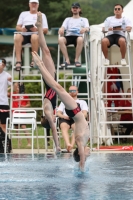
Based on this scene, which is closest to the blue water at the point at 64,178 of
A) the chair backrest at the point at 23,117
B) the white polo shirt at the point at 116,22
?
the chair backrest at the point at 23,117

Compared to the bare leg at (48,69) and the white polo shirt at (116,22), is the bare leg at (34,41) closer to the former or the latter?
the white polo shirt at (116,22)

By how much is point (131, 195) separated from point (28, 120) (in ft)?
22.3

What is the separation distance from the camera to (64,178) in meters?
9.53

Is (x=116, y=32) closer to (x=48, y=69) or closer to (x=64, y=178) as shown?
(x=48, y=69)

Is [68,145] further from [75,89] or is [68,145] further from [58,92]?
[58,92]

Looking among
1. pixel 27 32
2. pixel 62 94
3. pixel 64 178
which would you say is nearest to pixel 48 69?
pixel 62 94

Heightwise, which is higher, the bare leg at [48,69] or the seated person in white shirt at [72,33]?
the seated person in white shirt at [72,33]

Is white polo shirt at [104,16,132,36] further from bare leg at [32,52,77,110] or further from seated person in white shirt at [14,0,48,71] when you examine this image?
bare leg at [32,52,77,110]

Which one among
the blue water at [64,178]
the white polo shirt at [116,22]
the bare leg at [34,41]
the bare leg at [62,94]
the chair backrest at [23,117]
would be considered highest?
the white polo shirt at [116,22]

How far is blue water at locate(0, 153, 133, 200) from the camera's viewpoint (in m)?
7.95

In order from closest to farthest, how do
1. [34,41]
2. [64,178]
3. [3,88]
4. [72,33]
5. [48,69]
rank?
1. [64,178]
2. [48,69]
3. [34,41]
4. [72,33]
5. [3,88]

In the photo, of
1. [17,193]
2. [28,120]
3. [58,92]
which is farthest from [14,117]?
[17,193]

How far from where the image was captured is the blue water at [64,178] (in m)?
7.95

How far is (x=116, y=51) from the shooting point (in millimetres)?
18516
